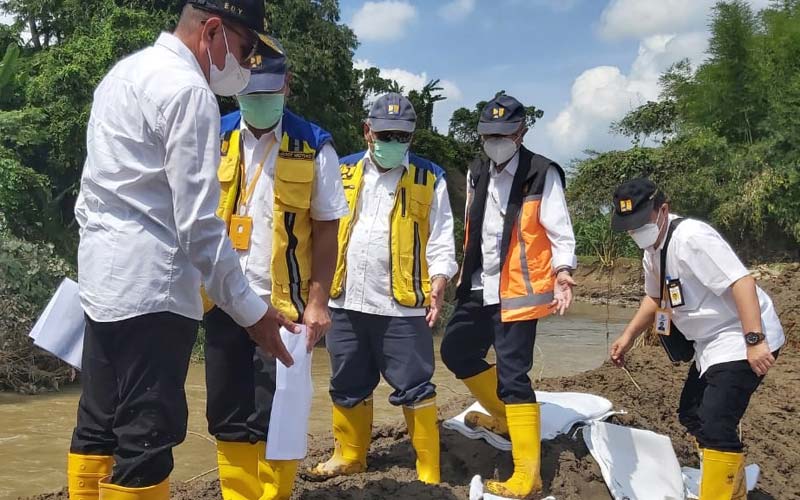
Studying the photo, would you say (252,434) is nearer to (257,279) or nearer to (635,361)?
(257,279)

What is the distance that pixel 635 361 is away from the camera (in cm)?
852

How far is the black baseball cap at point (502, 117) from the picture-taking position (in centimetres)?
445

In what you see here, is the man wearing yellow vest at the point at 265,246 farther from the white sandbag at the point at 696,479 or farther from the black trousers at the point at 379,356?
the white sandbag at the point at 696,479

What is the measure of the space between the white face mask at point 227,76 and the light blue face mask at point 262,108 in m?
0.76

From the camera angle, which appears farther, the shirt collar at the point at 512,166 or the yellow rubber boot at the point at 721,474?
the shirt collar at the point at 512,166

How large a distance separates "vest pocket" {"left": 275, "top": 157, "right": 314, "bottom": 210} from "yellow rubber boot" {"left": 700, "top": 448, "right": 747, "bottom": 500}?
7.96 feet

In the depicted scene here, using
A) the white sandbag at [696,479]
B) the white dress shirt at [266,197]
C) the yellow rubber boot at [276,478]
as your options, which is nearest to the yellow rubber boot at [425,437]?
the yellow rubber boot at [276,478]

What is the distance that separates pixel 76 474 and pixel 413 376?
6.27ft

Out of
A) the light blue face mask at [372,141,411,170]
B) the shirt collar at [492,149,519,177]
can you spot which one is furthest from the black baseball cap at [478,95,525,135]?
the light blue face mask at [372,141,411,170]

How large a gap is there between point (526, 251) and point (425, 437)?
116cm

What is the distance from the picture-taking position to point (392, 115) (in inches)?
→ 171

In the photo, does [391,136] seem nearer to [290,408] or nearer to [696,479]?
[290,408]

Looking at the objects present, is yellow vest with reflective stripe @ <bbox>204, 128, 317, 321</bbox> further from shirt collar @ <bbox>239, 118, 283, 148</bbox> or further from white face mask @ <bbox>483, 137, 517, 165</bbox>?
white face mask @ <bbox>483, 137, 517, 165</bbox>

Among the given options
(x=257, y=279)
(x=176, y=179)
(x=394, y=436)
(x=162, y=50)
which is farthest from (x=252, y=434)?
(x=394, y=436)
